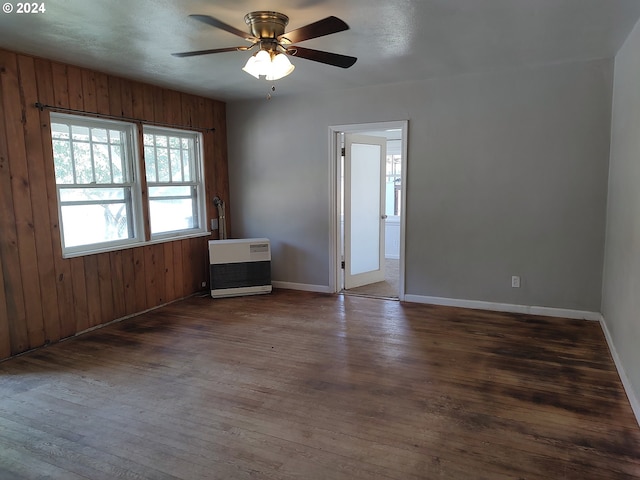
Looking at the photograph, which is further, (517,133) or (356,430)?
(517,133)

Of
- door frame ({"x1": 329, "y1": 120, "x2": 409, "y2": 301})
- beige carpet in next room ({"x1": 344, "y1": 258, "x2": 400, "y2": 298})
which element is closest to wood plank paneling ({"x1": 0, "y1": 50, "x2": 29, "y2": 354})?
door frame ({"x1": 329, "y1": 120, "x2": 409, "y2": 301})

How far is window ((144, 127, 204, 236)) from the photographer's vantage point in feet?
15.3

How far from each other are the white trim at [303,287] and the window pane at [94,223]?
6.38 feet

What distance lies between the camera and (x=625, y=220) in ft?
9.78

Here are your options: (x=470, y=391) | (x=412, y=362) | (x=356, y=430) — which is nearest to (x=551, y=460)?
(x=470, y=391)

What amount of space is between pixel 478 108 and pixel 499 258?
1.55 metres

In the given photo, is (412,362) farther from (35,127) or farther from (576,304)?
(35,127)

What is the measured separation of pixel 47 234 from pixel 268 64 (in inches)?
97.7

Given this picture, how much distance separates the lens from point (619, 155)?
132 inches

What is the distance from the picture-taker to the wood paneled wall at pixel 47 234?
329cm

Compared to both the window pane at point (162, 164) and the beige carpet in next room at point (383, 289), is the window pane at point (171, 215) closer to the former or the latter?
the window pane at point (162, 164)

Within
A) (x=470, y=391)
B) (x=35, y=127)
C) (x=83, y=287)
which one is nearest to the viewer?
(x=470, y=391)

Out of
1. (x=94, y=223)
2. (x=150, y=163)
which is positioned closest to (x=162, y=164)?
(x=150, y=163)

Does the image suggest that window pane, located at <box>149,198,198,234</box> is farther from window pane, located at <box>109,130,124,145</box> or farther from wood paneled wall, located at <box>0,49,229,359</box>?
window pane, located at <box>109,130,124,145</box>
